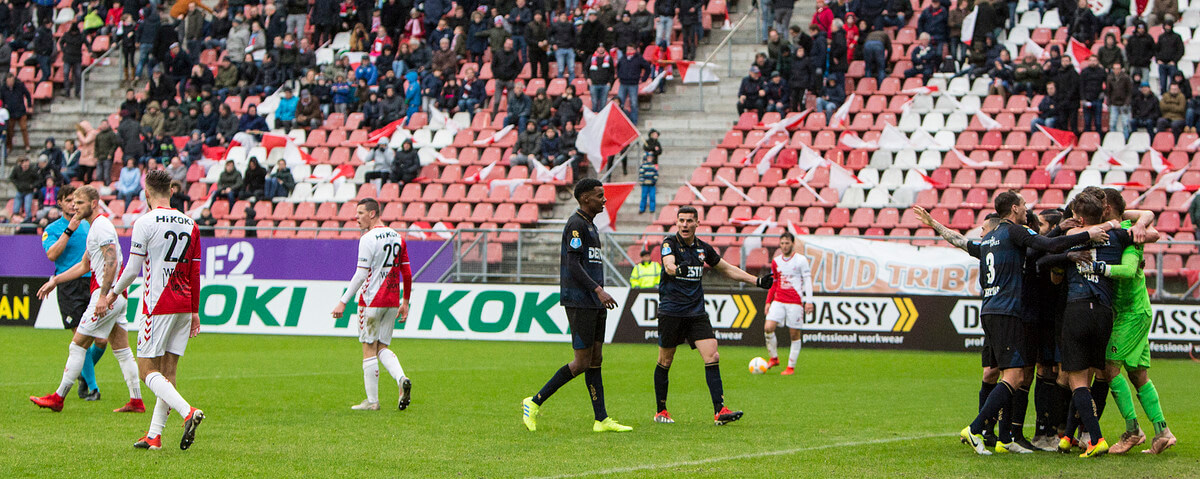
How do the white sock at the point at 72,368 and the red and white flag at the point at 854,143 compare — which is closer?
the white sock at the point at 72,368

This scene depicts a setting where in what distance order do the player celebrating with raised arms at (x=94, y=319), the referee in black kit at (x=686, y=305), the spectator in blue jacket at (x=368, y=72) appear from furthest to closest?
1. the spectator in blue jacket at (x=368, y=72)
2. the referee in black kit at (x=686, y=305)
3. the player celebrating with raised arms at (x=94, y=319)

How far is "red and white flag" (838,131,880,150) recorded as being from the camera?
2661 cm

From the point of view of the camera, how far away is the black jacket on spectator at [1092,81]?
→ 81.6 ft

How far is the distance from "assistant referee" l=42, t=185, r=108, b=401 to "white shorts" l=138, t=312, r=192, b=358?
10.3ft

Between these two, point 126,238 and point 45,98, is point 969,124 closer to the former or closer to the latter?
point 126,238

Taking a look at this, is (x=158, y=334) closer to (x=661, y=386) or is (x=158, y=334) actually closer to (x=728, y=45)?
(x=661, y=386)

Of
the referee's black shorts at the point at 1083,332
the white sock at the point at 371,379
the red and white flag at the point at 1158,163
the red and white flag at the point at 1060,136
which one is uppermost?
the referee's black shorts at the point at 1083,332

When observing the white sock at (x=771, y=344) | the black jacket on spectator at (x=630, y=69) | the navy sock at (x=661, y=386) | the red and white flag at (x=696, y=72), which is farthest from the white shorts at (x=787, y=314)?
the red and white flag at (x=696, y=72)

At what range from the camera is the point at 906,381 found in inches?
616

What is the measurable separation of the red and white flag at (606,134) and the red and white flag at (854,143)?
14.0 feet

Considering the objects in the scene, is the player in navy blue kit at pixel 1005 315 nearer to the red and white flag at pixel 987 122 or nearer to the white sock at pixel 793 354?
the white sock at pixel 793 354

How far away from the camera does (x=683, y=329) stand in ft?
37.2

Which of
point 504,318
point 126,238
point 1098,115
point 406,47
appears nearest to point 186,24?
point 406,47

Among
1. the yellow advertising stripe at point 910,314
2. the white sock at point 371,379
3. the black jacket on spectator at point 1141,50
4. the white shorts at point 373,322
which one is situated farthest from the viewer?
the black jacket on spectator at point 1141,50
